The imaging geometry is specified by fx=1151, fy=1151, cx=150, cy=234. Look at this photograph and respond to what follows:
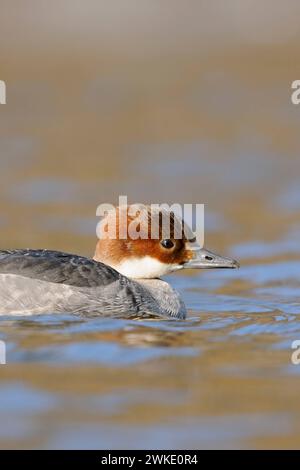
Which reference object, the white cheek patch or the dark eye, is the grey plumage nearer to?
the white cheek patch

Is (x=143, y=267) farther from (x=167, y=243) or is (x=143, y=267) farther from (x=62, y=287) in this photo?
(x=62, y=287)

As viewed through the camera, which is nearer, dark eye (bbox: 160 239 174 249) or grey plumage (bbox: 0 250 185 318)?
grey plumage (bbox: 0 250 185 318)

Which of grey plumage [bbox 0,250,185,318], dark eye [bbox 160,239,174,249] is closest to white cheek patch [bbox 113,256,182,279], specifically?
dark eye [bbox 160,239,174,249]

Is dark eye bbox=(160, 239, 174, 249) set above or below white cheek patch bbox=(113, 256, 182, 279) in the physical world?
above

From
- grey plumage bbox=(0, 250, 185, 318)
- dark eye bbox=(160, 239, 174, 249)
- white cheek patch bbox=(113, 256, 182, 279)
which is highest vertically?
dark eye bbox=(160, 239, 174, 249)

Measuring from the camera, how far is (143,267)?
30.7ft

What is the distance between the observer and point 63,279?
8562 millimetres

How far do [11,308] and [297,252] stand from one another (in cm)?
389

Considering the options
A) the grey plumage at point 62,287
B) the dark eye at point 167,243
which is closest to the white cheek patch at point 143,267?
the dark eye at point 167,243

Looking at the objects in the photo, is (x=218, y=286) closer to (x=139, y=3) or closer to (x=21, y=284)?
(x=21, y=284)

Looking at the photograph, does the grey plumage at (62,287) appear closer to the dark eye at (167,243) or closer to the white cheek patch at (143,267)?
the white cheek patch at (143,267)

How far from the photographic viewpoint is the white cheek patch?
30.6 feet

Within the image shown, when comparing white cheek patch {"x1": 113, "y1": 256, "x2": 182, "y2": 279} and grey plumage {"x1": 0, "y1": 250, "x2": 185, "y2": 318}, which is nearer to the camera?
grey plumage {"x1": 0, "y1": 250, "x2": 185, "y2": 318}

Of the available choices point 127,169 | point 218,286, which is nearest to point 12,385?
point 218,286
